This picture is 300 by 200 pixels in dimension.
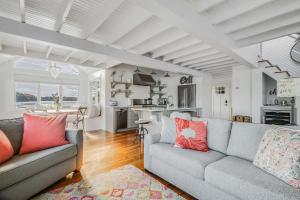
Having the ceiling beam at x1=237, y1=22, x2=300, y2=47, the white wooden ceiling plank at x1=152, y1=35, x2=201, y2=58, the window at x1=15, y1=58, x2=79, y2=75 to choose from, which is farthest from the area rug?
the window at x1=15, y1=58, x2=79, y2=75

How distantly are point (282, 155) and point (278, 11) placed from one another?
2.07 meters

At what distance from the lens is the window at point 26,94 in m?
5.25

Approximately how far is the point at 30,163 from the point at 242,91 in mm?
6086

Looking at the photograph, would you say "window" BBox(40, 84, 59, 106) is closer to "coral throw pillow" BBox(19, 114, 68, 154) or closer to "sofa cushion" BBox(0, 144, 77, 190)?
"coral throw pillow" BBox(19, 114, 68, 154)

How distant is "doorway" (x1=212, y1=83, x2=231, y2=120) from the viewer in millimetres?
7438

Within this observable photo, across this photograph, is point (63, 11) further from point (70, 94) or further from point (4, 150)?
point (70, 94)

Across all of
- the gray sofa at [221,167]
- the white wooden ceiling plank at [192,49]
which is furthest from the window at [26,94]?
the gray sofa at [221,167]

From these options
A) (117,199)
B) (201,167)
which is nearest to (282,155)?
(201,167)

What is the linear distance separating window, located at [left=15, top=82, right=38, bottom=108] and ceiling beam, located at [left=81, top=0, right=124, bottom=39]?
12.9ft

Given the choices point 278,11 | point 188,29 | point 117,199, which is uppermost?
point 278,11

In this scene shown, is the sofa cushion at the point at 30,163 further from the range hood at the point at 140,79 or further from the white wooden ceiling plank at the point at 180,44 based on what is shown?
the range hood at the point at 140,79

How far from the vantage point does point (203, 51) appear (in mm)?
4020

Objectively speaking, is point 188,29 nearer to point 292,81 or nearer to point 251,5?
point 251,5

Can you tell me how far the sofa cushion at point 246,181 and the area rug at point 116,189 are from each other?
1.87 feet
